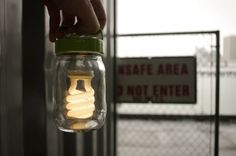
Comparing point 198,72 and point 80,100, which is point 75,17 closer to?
point 80,100

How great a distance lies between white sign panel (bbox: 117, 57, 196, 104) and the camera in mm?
2016

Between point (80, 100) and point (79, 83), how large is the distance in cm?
A: 7

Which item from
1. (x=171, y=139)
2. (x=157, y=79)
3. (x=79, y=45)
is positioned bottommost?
(x=171, y=139)

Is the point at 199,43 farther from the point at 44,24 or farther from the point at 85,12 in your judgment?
the point at 85,12

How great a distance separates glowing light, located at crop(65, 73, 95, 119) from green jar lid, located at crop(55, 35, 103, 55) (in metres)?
0.07

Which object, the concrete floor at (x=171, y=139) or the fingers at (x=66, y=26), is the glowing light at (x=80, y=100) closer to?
the fingers at (x=66, y=26)

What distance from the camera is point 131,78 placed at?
2062mm

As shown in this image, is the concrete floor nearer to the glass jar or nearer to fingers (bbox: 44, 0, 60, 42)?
the glass jar

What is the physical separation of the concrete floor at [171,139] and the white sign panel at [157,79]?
1081mm

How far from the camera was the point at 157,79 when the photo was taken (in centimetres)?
204

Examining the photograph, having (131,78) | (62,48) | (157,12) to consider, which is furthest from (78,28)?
(157,12)

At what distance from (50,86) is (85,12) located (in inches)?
15.3

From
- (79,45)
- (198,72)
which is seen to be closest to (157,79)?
(198,72)

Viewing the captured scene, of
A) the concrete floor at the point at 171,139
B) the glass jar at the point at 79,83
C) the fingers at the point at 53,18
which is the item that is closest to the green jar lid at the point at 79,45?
the glass jar at the point at 79,83
